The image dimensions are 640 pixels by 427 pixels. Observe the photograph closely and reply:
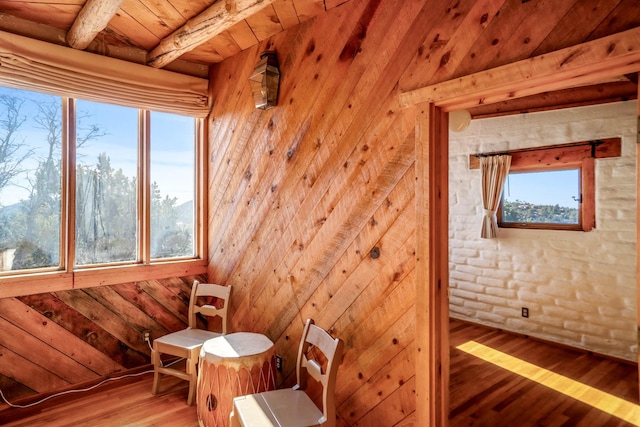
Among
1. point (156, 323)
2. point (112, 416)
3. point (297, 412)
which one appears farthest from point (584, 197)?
point (112, 416)

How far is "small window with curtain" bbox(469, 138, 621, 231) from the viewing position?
3613mm

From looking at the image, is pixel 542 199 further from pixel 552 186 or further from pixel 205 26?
pixel 205 26

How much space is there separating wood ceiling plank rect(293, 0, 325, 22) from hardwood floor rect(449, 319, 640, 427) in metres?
2.87

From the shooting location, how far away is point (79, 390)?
2777 mm

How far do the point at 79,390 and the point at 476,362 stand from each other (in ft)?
11.0

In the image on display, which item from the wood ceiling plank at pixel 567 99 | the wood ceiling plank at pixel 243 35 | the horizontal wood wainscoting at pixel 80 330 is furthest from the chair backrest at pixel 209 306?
the wood ceiling plank at pixel 567 99

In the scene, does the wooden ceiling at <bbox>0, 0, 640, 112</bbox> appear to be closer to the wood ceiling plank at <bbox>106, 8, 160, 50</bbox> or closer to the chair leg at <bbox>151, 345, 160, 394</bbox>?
the wood ceiling plank at <bbox>106, 8, 160, 50</bbox>

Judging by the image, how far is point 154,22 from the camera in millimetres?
2570

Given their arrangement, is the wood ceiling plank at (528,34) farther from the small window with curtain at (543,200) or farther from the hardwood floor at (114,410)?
the small window with curtain at (543,200)

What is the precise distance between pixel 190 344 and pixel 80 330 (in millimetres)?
945

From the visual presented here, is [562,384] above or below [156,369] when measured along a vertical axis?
below

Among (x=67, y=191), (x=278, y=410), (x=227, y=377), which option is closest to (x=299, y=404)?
(x=278, y=410)

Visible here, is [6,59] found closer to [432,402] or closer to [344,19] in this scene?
[344,19]

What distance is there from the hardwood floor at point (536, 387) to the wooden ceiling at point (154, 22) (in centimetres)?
293
